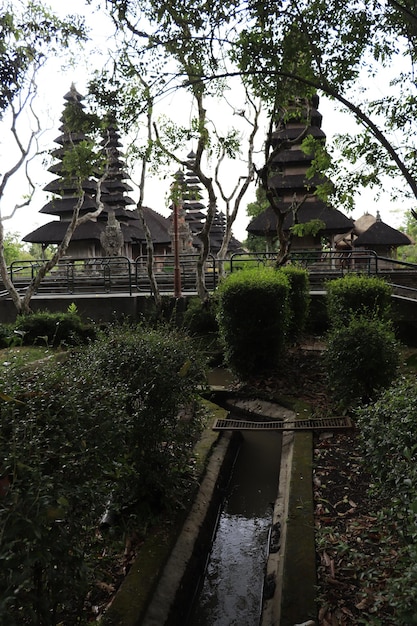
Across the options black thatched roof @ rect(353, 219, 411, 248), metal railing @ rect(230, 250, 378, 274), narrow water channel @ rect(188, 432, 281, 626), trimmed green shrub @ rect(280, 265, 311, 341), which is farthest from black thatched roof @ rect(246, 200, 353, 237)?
narrow water channel @ rect(188, 432, 281, 626)

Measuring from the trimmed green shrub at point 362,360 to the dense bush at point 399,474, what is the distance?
237 cm

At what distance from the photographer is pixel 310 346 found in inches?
433

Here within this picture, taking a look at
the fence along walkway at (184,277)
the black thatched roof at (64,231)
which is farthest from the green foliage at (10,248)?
the fence along walkway at (184,277)

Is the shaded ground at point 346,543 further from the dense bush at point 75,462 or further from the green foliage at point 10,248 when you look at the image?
the green foliage at point 10,248

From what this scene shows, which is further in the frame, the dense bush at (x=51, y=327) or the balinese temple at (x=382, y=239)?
the balinese temple at (x=382, y=239)

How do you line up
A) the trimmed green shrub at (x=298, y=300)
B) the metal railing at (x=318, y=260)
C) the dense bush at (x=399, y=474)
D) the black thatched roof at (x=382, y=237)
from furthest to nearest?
the black thatched roof at (x=382, y=237) → the metal railing at (x=318, y=260) → the trimmed green shrub at (x=298, y=300) → the dense bush at (x=399, y=474)

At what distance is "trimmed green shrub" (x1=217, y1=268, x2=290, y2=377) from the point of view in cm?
866

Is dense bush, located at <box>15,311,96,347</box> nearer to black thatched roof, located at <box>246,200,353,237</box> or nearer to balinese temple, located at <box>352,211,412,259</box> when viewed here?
black thatched roof, located at <box>246,200,353,237</box>

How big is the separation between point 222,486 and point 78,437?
3.39m

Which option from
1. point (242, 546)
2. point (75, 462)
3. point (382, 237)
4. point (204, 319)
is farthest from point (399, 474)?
point (382, 237)

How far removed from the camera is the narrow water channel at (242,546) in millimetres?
3850

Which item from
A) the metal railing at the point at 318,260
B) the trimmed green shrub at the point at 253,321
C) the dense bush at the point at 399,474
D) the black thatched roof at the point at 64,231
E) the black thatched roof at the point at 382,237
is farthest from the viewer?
the black thatched roof at the point at 64,231

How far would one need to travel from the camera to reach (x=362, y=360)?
21.5 ft

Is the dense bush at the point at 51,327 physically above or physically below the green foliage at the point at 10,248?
below
